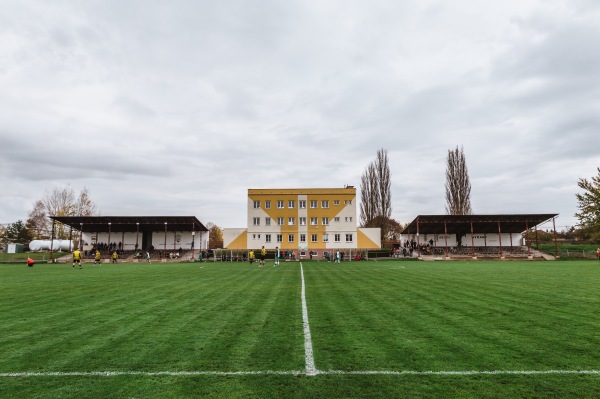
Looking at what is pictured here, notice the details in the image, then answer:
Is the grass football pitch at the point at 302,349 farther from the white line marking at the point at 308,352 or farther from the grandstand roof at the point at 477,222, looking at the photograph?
the grandstand roof at the point at 477,222

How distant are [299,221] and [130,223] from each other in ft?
92.2

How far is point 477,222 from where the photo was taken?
192 feet

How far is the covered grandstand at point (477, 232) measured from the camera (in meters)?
55.2

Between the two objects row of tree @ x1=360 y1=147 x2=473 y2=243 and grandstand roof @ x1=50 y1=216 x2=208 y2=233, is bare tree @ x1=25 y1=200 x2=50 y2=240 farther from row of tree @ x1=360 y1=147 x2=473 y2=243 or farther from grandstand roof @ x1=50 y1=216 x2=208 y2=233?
row of tree @ x1=360 y1=147 x2=473 y2=243

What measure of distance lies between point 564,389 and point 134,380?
522 cm

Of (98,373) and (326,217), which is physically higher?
(326,217)

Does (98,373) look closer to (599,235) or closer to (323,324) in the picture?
(323,324)

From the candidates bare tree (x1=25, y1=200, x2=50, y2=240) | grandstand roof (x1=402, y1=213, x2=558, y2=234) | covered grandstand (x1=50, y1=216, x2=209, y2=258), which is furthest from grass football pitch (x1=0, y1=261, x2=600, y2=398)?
bare tree (x1=25, y1=200, x2=50, y2=240)

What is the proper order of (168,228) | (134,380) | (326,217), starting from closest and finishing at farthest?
(134,380), (168,228), (326,217)

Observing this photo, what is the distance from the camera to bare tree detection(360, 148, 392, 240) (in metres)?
69.2

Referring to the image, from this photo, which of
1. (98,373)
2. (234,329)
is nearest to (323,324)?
(234,329)

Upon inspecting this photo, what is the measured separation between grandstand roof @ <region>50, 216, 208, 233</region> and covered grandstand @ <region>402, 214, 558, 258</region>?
116 feet

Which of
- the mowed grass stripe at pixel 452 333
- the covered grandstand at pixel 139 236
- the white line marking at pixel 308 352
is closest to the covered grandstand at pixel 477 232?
the covered grandstand at pixel 139 236

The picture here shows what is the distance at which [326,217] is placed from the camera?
68.3m
